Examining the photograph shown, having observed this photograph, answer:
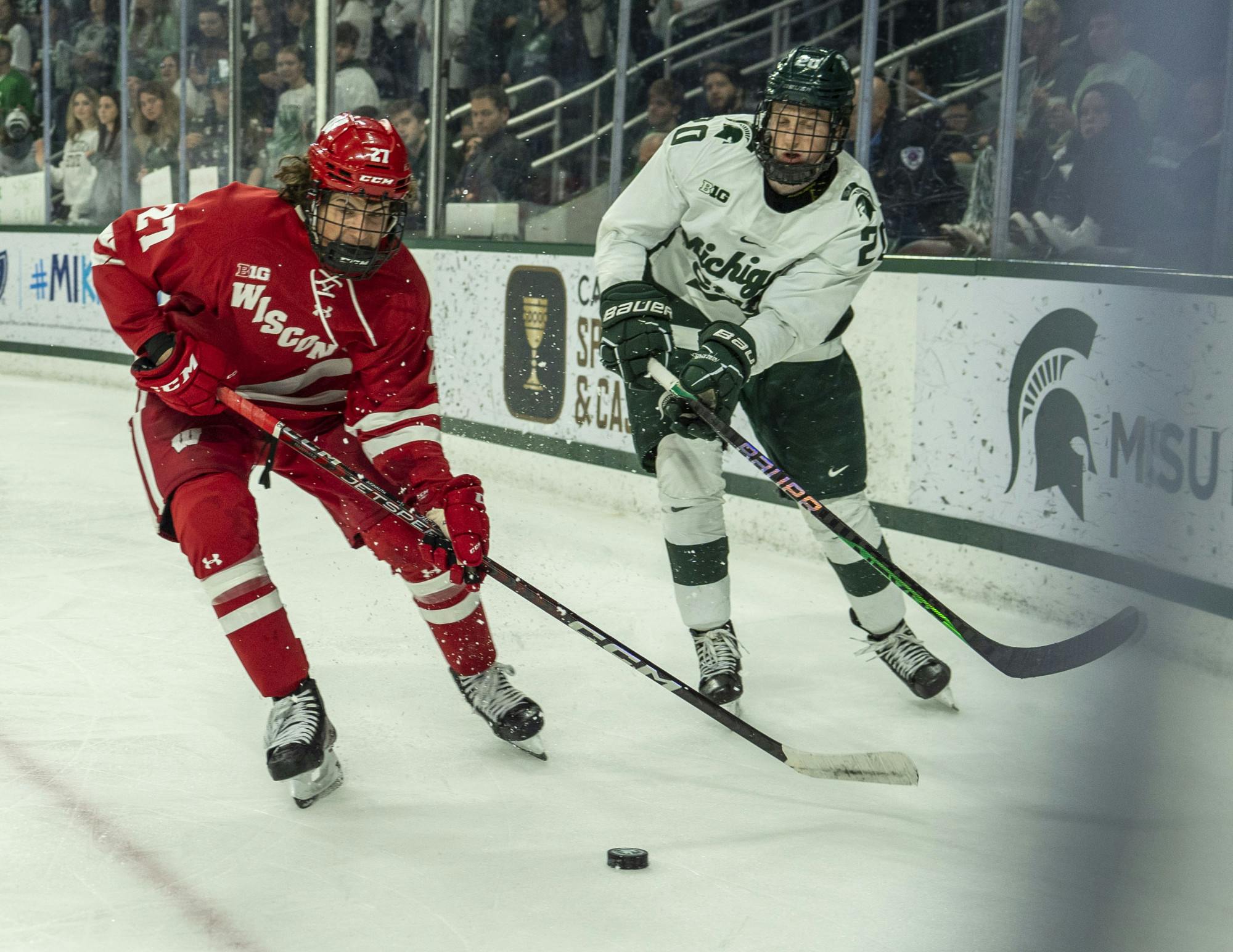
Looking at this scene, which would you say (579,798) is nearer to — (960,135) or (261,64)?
(960,135)

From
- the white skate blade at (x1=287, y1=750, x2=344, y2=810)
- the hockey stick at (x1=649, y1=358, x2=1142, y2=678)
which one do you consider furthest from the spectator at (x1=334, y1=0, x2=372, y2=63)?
the white skate blade at (x1=287, y1=750, x2=344, y2=810)

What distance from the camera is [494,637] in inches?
119

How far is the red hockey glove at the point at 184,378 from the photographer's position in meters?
2.02

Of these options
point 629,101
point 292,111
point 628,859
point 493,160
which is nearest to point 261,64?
point 292,111

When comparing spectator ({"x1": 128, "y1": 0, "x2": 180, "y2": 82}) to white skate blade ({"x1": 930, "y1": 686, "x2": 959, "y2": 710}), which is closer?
white skate blade ({"x1": 930, "y1": 686, "x2": 959, "y2": 710})

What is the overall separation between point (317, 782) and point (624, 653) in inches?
20.2

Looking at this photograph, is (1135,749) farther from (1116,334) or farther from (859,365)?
(859,365)

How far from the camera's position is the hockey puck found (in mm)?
1806

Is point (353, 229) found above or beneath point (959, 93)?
beneath

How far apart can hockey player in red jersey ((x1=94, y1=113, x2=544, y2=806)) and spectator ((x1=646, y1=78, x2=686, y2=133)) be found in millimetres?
2534

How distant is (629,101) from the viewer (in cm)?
470

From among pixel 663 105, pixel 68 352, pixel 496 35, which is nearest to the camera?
pixel 663 105

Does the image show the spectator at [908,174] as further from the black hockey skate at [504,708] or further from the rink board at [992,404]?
the black hockey skate at [504,708]

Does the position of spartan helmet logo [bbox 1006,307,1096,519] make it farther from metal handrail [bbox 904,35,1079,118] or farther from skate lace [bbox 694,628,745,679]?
skate lace [bbox 694,628,745,679]
